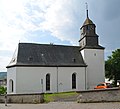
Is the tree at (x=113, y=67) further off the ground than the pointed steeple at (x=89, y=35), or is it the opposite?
the pointed steeple at (x=89, y=35)

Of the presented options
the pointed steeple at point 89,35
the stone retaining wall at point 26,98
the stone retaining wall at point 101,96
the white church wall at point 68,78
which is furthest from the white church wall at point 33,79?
the stone retaining wall at point 101,96

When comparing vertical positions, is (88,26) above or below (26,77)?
above

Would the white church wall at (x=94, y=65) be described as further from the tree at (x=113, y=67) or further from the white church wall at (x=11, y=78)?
the white church wall at (x=11, y=78)

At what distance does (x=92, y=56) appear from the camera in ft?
123

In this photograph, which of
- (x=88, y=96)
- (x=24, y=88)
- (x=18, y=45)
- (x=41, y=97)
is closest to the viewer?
(x=88, y=96)

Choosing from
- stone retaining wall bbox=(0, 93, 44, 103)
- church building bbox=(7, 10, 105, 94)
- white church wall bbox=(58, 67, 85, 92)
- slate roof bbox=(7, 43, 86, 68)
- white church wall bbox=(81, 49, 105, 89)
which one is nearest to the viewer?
stone retaining wall bbox=(0, 93, 44, 103)

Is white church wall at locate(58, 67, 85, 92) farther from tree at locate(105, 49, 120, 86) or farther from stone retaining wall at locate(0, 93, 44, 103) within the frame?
stone retaining wall at locate(0, 93, 44, 103)

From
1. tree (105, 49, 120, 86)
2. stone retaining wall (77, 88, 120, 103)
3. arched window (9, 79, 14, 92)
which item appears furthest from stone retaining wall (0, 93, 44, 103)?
tree (105, 49, 120, 86)

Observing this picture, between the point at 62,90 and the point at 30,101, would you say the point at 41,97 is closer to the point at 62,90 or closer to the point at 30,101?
the point at 30,101

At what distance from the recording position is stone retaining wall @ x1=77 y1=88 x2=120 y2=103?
16188mm

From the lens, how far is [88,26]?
3894 centimetres

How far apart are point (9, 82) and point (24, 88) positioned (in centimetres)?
344

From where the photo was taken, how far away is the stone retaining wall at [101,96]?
53.1 ft

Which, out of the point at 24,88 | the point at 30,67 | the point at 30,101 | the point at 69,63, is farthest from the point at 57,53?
the point at 30,101
